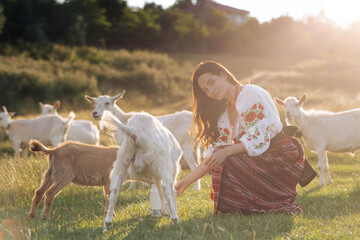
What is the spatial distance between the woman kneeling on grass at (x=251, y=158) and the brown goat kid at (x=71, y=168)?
52.5 inches

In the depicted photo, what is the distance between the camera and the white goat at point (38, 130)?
1102 centimetres

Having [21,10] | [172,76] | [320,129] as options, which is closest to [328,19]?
[172,76]

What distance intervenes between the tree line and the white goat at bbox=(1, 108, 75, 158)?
20.7 metres

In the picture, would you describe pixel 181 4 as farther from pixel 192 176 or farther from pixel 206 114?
pixel 192 176

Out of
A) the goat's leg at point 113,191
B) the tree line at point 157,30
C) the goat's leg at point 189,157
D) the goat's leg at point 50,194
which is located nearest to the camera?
the goat's leg at point 113,191

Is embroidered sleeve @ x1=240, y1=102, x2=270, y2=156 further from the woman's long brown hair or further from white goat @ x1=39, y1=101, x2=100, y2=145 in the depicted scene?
white goat @ x1=39, y1=101, x2=100, y2=145

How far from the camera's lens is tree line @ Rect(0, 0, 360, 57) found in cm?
3209

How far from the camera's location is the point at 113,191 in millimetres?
3768

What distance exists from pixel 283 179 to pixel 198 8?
163ft

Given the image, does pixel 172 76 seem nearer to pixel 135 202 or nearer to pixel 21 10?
pixel 21 10

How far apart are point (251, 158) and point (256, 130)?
310 mm

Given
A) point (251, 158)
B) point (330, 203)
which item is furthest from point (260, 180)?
point (330, 203)

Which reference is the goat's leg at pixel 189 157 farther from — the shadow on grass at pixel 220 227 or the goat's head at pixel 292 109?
the shadow on grass at pixel 220 227

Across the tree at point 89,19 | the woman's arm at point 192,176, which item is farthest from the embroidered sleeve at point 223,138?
the tree at point 89,19
